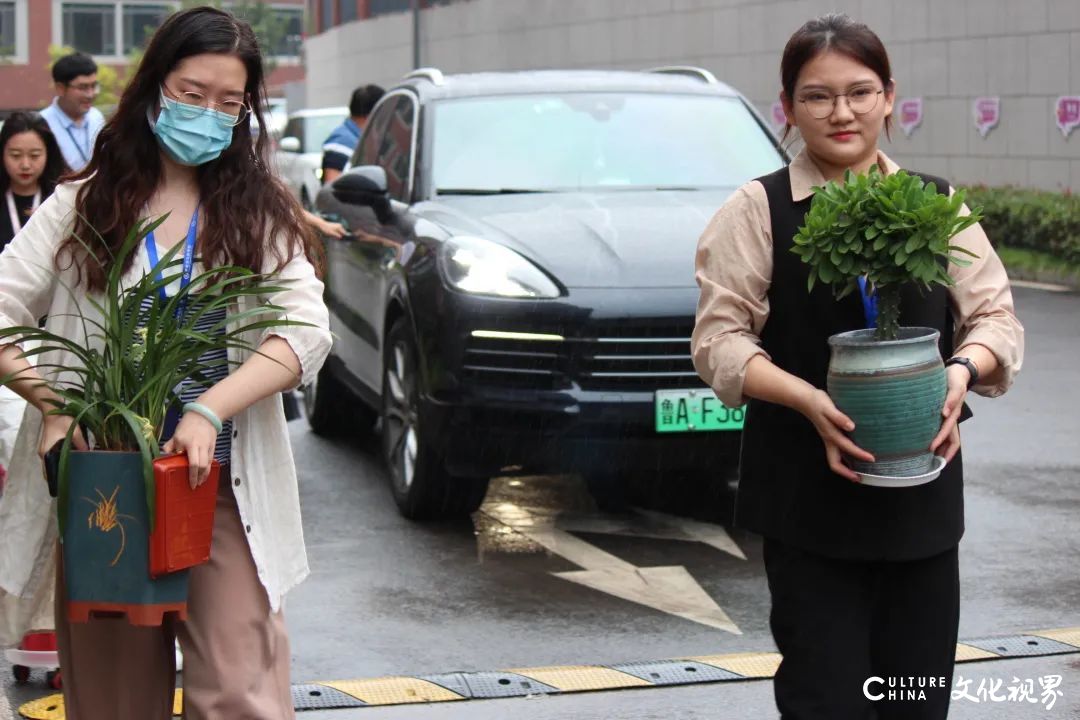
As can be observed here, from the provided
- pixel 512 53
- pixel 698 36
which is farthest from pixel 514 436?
pixel 512 53

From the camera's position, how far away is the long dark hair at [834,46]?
3.47 m

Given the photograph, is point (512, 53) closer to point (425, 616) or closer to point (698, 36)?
point (698, 36)

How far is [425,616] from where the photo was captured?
19.9 feet

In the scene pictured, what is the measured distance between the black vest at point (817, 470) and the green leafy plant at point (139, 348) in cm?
94

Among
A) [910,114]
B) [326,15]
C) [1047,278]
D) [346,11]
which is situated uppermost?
[326,15]

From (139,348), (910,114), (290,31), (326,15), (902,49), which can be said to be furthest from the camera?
(290,31)

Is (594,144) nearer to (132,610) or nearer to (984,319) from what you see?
(984,319)

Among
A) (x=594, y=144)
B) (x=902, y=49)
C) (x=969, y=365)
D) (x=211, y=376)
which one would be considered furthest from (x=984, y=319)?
(x=902, y=49)

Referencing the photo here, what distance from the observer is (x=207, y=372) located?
11.3ft

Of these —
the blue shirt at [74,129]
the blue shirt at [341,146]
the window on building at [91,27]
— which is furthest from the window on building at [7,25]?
the blue shirt at [74,129]

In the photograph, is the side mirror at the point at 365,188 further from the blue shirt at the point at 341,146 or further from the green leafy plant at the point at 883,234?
the green leafy plant at the point at 883,234

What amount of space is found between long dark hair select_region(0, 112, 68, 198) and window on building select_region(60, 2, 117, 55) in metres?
81.0

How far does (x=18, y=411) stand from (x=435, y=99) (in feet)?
11.7

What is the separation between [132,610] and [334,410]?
6.60m
